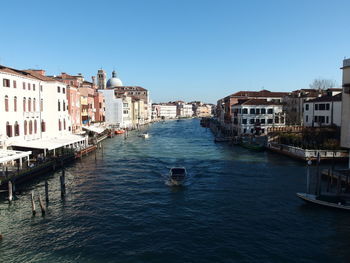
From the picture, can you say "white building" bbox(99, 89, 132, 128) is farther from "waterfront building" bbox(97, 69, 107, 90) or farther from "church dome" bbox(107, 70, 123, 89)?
"church dome" bbox(107, 70, 123, 89)

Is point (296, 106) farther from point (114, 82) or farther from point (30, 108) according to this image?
point (114, 82)

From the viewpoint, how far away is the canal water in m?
16.8

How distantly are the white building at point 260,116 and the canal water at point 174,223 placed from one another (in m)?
36.5

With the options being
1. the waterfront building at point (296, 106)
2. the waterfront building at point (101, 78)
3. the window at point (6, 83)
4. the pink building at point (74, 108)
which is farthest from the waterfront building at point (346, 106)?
the waterfront building at point (101, 78)

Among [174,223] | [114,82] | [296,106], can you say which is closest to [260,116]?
[296,106]

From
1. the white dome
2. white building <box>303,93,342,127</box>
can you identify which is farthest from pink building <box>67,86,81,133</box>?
the white dome

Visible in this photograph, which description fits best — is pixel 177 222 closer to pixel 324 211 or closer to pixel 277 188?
pixel 324 211

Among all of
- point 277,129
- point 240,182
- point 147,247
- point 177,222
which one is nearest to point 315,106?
point 277,129

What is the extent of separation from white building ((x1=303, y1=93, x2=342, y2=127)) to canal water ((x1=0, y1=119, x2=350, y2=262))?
22337 millimetres

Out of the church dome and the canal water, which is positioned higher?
the church dome

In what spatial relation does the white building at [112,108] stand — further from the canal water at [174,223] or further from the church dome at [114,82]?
the church dome at [114,82]

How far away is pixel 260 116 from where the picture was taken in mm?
70562

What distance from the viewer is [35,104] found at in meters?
41.8

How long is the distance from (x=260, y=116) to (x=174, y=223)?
54.0m
